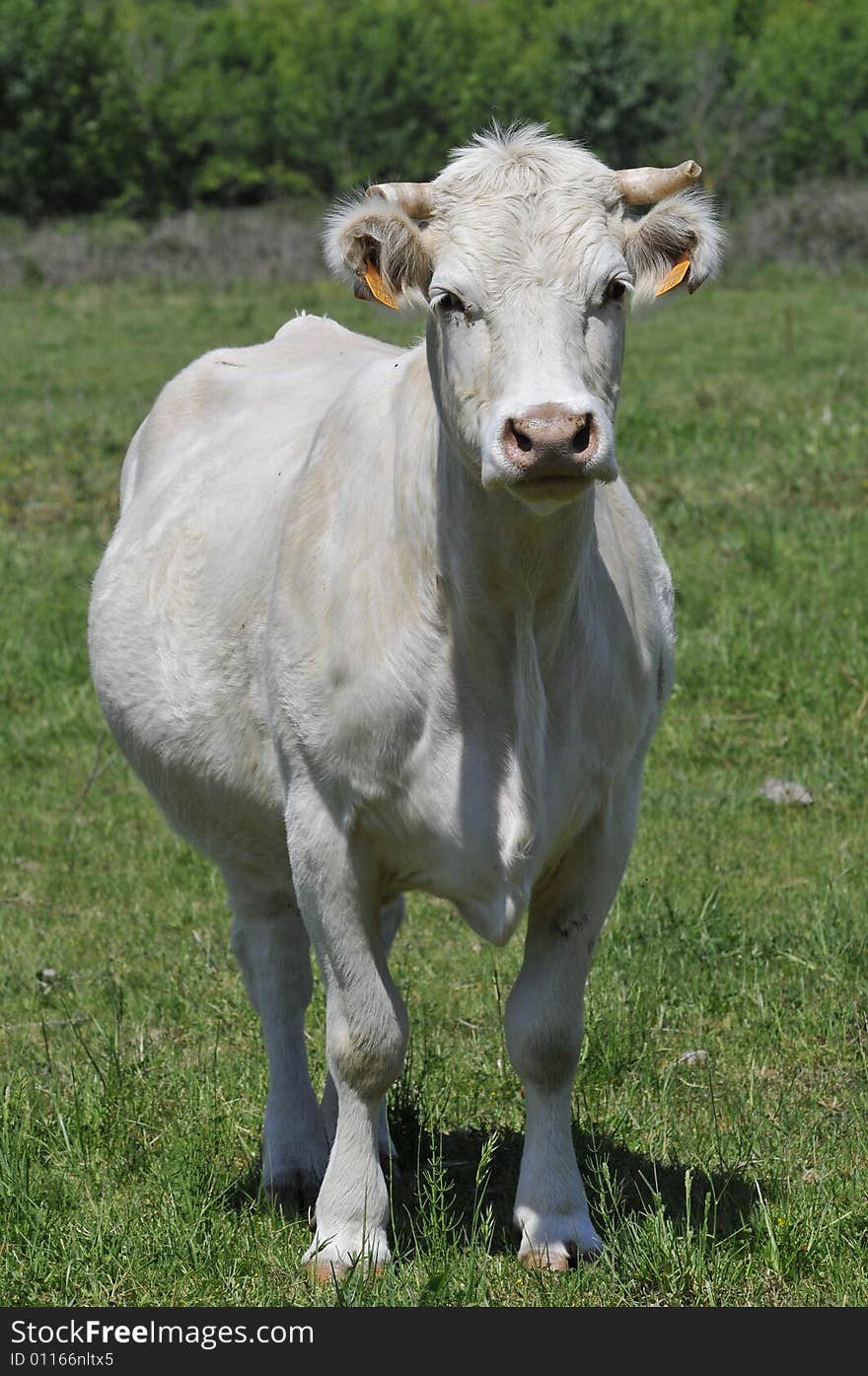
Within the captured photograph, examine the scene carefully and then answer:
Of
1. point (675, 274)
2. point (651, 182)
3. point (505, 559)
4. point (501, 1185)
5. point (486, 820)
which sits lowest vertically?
point (501, 1185)

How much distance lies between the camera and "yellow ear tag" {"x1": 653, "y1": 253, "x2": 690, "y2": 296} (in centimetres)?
371

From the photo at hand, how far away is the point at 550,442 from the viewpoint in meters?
3.10

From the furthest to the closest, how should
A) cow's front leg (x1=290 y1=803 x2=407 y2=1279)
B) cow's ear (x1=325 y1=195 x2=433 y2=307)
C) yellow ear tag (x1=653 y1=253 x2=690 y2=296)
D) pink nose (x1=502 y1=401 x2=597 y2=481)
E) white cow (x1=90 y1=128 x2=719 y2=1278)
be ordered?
1. cow's front leg (x1=290 y1=803 x2=407 y2=1279)
2. yellow ear tag (x1=653 y1=253 x2=690 y2=296)
3. cow's ear (x1=325 y1=195 x2=433 y2=307)
4. white cow (x1=90 y1=128 x2=719 y2=1278)
5. pink nose (x1=502 y1=401 x2=597 y2=481)

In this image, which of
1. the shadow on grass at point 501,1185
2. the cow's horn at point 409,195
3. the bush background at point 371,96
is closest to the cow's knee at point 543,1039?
the shadow on grass at point 501,1185

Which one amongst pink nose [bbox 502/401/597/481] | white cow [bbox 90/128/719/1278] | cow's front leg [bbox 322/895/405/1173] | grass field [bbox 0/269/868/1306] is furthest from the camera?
cow's front leg [bbox 322/895/405/1173]

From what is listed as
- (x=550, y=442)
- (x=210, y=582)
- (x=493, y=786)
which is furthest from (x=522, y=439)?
(x=210, y=582)

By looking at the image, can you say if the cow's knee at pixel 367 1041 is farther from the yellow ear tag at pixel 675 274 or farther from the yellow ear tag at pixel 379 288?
the yellow ear tag at pixel 675 274

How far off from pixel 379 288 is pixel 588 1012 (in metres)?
2.36

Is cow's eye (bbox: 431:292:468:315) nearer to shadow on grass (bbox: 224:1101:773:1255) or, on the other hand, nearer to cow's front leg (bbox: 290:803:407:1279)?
cow's front leg (bbox: 290:803:407:1279)

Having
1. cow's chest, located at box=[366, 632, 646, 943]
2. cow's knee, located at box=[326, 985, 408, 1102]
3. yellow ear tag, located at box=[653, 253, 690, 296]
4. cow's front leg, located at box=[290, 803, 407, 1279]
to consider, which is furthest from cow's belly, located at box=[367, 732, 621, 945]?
yellow ear tag, located at box=[653, 253, 690, 296]

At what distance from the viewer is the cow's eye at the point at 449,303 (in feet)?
11.4

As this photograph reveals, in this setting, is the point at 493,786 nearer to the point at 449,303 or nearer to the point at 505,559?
the point at 505,559

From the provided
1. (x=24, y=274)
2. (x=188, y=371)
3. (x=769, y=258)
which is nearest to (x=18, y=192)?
(x=24, y=274)

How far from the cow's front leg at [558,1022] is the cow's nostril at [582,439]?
114cm
